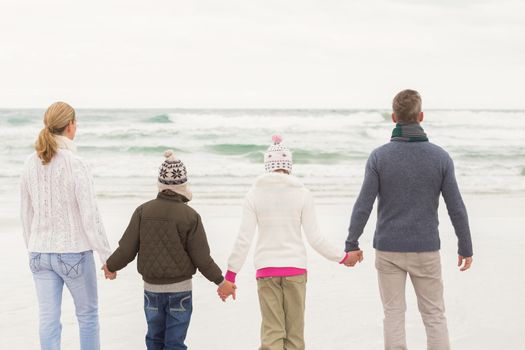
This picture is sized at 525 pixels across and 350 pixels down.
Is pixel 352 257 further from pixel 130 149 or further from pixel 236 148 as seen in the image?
pixel 130 149

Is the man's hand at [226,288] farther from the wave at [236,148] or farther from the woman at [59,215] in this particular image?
the wave at [236,148]

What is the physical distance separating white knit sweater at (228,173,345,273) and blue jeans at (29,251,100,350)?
0.82 metres

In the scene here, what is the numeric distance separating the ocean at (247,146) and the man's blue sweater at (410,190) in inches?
339

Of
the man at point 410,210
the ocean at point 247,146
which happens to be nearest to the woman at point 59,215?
the man at point 410,210

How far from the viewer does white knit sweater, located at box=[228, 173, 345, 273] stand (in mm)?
4117

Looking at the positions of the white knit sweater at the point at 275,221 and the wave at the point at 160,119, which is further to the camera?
the wave at the point at 160,119

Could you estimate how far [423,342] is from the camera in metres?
5.00

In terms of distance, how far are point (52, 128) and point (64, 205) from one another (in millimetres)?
431

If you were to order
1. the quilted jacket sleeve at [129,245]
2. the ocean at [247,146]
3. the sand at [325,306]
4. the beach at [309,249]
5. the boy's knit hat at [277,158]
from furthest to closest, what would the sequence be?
the ocean at [247,146], the beach at [309,249], the sand at [325,306], the boy's knit hat at [277,158], the quilted jacket sleeve at [129,245]
